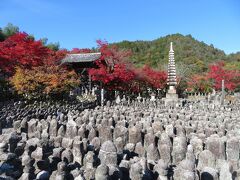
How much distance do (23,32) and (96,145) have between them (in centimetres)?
2097

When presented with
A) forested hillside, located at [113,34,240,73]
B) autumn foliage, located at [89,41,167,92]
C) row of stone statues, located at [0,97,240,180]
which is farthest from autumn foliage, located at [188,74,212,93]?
row of stone statues, located at [0,97,240,180]

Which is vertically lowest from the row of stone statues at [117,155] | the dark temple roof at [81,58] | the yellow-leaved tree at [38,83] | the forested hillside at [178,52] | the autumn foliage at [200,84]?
the row of stone statues at [117,155]

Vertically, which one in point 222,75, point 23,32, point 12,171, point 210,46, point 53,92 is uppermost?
point 210,46

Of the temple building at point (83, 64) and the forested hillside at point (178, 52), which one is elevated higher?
the forested hillside at point (178, 52)

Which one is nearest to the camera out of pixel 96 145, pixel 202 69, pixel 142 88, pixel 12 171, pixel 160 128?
pixel 12 171

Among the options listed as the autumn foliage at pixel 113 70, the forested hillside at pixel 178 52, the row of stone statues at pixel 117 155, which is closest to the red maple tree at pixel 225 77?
the autumn foliage at pixel 113 70

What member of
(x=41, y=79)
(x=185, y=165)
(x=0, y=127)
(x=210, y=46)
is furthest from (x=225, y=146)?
(x=210, y=46)

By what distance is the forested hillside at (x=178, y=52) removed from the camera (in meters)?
58.9

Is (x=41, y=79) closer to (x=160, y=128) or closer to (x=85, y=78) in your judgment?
(x=85, y=78)

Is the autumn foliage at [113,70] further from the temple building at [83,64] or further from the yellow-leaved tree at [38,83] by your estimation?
the yellow-leaved tree at [38,83]

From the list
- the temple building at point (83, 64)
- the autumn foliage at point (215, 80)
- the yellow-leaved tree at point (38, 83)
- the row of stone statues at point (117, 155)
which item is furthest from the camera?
the autumn foliage at point (215, 80)

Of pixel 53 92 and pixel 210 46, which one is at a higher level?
pixel 210 46

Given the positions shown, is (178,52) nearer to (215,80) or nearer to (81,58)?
(215,80)

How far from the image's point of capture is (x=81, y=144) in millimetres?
5699
